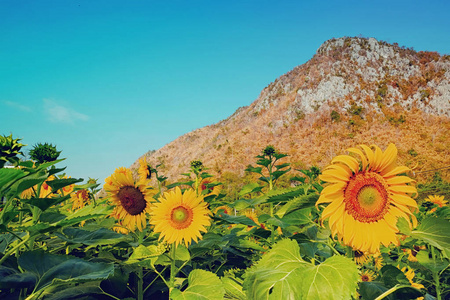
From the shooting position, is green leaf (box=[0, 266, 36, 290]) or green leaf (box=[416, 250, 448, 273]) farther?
green leaf (box=[416, 250, 448, 273])

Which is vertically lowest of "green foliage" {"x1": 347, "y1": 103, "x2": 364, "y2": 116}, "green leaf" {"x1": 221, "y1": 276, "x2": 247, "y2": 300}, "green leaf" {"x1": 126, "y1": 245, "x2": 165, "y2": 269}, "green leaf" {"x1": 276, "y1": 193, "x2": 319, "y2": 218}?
"green leaf" {"x1": 221, "y1": 276, "x2": 247, "y2": 300}

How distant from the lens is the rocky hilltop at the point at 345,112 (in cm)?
2489

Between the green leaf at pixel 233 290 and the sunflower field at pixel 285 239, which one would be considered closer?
the sunflower field at pixel 285 239

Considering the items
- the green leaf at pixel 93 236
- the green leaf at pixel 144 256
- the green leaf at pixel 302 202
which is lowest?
the green leaf at pixel 144 256

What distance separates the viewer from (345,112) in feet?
94.8

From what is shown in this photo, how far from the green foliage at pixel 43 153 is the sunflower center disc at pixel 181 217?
2.12 ft

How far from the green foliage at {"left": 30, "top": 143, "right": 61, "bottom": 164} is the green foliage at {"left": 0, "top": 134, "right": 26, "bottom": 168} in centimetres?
24

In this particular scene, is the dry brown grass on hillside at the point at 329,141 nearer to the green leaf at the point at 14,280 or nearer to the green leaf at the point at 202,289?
the green leaf at the point at 202,289

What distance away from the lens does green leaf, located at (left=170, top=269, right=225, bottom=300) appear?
1.12m

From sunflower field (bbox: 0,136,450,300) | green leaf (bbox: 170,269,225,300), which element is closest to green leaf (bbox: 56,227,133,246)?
sunflower field (bbox: 0,136,450,300)

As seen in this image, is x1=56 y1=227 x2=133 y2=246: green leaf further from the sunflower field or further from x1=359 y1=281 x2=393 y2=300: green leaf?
x1=359 y1=281 x2=393 y2=300: green leaf

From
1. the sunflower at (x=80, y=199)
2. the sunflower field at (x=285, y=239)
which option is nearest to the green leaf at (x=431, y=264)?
the sunflower field at (x=285, y=239)

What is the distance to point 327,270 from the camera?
80 cm

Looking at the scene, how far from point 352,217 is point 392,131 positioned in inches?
1099
